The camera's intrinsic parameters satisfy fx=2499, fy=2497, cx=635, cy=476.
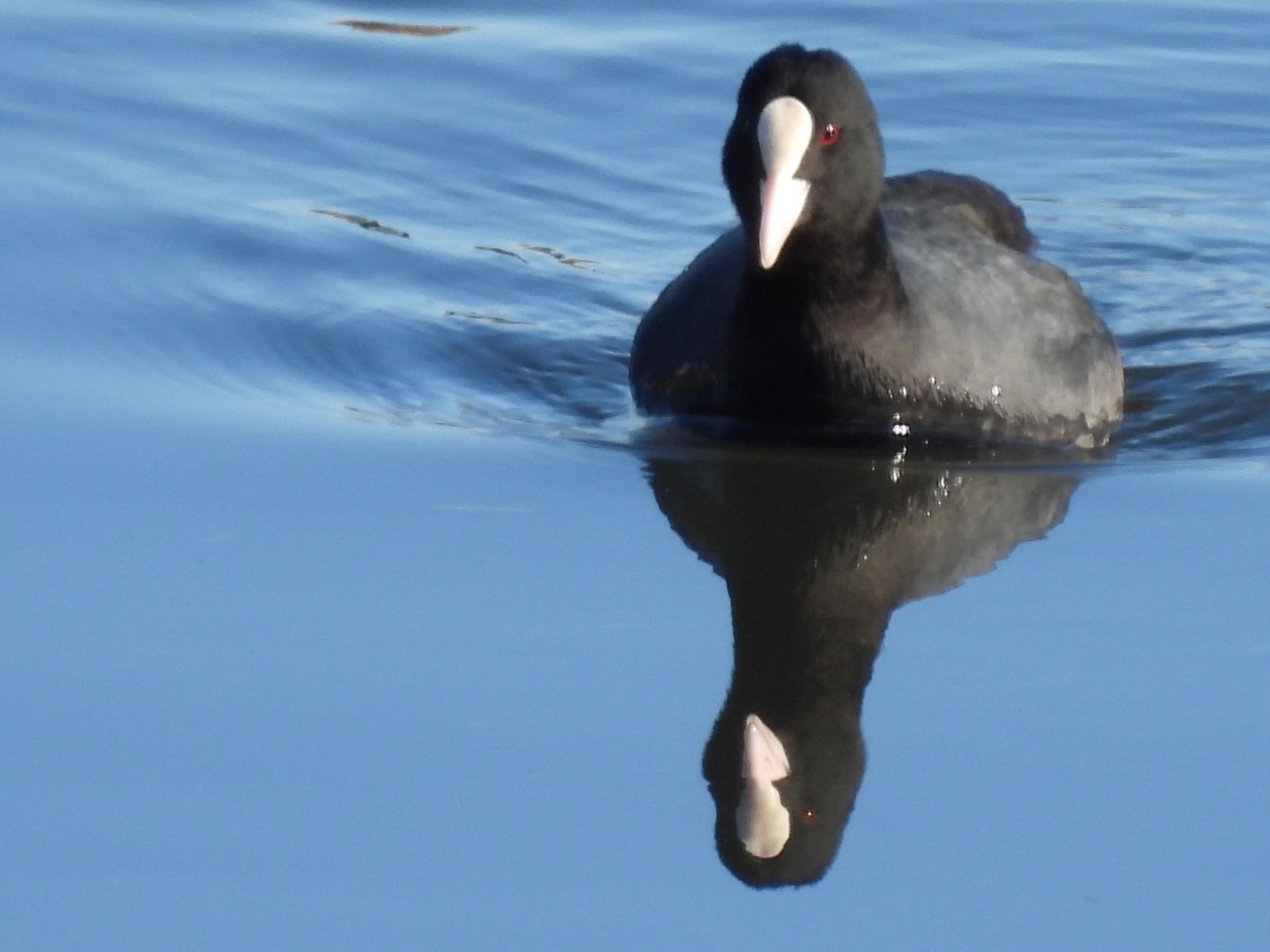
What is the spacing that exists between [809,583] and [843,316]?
932 millimetres

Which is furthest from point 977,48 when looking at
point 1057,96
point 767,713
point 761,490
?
point 767,713

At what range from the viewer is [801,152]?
16.5 ft

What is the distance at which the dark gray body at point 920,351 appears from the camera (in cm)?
533

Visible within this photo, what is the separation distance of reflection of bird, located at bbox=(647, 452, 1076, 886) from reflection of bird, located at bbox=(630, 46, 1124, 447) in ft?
0.66

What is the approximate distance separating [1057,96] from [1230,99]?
617 mm

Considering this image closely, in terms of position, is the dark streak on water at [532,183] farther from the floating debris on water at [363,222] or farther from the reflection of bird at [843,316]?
the reflection of bird at [843,316]

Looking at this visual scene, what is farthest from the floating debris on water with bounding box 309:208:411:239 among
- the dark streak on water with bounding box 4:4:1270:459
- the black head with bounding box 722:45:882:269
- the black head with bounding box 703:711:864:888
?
the black head with bounding box 703:711:864:888

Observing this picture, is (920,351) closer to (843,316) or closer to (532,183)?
(843,316)

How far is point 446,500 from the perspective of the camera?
488 cm

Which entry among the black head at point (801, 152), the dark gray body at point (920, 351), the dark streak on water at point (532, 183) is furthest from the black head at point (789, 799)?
the dark streak on water at point (532, 183)

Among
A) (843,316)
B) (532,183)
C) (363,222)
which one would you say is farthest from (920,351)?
(532,183)

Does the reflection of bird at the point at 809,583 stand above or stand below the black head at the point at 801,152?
below

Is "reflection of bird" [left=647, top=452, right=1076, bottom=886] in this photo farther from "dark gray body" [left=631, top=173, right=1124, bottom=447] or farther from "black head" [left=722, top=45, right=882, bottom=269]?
"black head" [left=722, top=45, right=882, bottom=269]

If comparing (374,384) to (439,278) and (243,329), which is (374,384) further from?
(439,278)
